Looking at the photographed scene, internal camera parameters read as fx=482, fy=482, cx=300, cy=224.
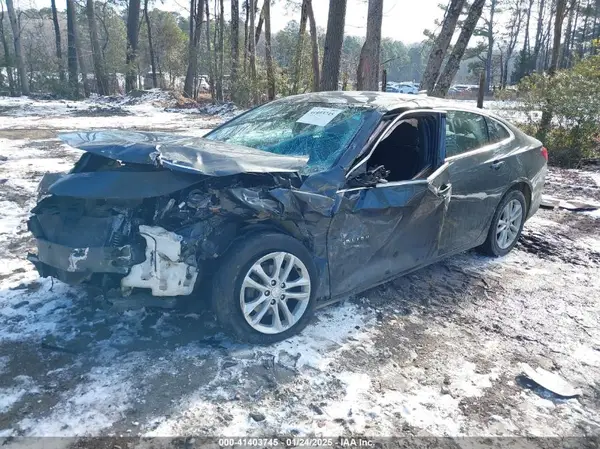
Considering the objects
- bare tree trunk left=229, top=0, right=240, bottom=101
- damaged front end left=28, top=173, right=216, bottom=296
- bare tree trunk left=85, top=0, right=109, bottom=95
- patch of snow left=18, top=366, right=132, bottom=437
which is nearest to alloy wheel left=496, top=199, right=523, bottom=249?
damaged front end left=28, top=173, right=216, bottom=296

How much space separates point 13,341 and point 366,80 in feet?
30.1

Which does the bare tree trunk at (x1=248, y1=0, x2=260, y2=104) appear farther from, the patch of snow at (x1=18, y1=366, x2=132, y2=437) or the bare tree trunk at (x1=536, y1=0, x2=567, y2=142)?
the patch of snow at (x1=18, y1=366, x2=132, y2=437)

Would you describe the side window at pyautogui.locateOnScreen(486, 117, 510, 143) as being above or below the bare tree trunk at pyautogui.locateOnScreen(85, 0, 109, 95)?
below

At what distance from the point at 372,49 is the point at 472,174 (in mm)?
7009

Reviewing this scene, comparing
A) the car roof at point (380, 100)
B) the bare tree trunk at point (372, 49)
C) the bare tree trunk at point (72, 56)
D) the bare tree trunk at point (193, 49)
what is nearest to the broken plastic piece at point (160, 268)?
the car roof at point (380, 100)

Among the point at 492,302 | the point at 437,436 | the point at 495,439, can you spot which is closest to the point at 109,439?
the point at 437,436

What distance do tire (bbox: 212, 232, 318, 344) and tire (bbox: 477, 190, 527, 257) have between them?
241 centimetres

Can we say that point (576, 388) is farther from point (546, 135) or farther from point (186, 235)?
point (546, 135)

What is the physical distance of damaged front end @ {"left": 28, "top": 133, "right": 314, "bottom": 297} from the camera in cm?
285

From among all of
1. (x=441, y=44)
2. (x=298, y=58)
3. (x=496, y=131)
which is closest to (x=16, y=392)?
(x=496, y=131)

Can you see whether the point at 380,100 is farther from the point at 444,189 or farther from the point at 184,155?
the point at 184,155

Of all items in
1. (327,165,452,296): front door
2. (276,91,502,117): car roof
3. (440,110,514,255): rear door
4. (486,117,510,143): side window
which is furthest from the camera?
(486,117,510,143): side window

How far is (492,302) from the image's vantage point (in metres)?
4.09

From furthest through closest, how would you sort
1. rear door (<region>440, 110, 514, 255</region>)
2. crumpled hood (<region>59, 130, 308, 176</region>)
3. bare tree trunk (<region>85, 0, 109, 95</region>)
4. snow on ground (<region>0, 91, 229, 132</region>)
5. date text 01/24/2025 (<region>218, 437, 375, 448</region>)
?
1. bare tree trunk (<region>85, 0, 109, 95</region>)
2. snow on ground (<region>0, 91, 229, 132</region>)
3. rear door (<region>440, 110, 514, 255</region>)
4. crumpled hood (<region>59, 130, 308, 176</region>)
5. date text 01/24/2025 (<region>218, 437, 375, 448</region>)
